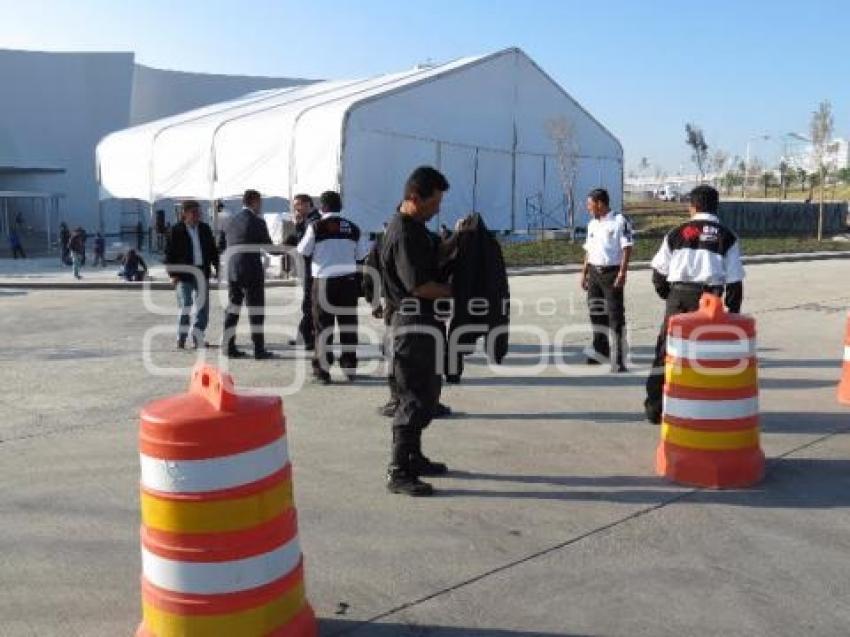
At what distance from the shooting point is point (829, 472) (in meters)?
5.56

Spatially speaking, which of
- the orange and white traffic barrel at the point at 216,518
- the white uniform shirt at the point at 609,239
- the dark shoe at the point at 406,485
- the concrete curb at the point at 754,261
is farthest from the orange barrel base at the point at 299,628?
the concrete curb at the point at 754,261

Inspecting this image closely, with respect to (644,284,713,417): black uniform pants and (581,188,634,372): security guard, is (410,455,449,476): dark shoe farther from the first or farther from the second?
(581,188,634,372): security guard

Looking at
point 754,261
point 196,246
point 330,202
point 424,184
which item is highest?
point 330,202

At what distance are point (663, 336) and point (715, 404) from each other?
1445 millimetres

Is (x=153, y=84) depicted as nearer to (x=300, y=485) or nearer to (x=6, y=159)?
(x=6, y=159)

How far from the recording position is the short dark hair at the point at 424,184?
5.05 m

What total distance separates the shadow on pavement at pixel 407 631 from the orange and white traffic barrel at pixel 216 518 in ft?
0.98

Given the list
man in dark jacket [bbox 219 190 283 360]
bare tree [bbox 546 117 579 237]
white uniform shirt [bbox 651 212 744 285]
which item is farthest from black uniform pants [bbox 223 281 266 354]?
bare tree [bbox 546 117 579 237]

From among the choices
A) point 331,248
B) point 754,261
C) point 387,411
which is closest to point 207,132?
point 754,261

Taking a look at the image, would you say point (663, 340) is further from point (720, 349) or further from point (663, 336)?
point (720, 349)

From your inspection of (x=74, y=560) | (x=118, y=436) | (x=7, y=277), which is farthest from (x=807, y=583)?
(x=7, y=277)

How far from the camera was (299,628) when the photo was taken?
3379 mm

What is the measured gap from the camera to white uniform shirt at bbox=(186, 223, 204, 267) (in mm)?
10392

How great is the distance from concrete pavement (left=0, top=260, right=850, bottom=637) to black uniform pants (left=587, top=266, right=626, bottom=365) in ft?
1.53
